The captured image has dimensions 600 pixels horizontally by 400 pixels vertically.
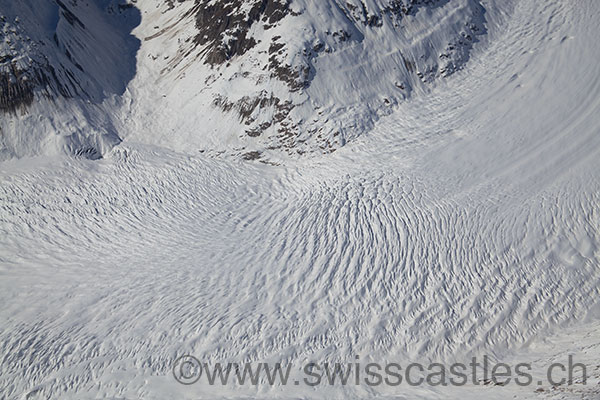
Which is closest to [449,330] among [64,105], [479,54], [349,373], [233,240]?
[349,373]

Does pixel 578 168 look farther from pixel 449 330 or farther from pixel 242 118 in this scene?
pixel 242 118

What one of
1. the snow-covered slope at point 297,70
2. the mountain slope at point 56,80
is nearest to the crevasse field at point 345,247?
the snow-covered slope at point 297,70

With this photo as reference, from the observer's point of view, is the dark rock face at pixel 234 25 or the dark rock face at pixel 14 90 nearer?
the dark rock face at pixel 14 90

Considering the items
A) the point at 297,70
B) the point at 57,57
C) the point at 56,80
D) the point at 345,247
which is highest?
the point at 57,57

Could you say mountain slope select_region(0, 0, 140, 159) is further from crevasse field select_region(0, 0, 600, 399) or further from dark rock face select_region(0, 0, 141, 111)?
crevasse field select_region(0, 0, 600, 399)

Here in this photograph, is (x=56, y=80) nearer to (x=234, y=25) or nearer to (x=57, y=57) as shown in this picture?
(x=57, y=57)

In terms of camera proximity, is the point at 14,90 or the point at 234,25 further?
the point at 234,25

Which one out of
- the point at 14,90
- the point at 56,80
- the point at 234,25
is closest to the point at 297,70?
the point at 234,25

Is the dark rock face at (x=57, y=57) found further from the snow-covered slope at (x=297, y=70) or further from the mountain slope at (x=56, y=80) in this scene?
the snow-covered slope at (x=297, y=70)
